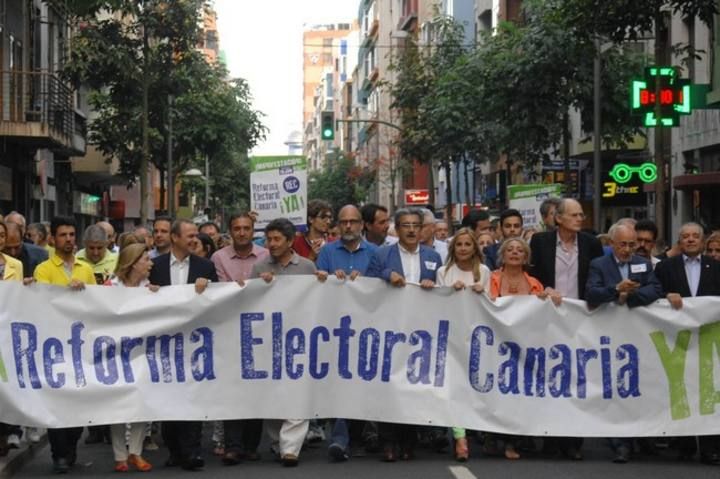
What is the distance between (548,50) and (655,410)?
58.1ft

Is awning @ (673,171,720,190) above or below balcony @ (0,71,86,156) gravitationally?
below

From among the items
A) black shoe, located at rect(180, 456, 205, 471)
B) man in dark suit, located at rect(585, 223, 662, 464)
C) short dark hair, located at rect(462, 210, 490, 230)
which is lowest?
black shoe, located at rect(180, 456, 205, 471)

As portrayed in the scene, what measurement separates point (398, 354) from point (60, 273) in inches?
105

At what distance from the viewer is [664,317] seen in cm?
1106

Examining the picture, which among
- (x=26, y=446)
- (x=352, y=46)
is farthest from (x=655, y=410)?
(x=352, y=46)

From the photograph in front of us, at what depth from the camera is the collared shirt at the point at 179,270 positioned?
444 inches

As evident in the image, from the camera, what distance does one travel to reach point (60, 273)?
1134 cm

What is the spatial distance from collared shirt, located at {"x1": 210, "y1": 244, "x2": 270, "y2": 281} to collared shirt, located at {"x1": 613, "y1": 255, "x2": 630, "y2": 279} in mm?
2847

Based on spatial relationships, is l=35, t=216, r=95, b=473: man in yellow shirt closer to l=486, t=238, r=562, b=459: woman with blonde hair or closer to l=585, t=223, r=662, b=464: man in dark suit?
l=486, t=238, r=562, b=459: woman with blonde hair

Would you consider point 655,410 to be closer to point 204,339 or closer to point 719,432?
point 719,432

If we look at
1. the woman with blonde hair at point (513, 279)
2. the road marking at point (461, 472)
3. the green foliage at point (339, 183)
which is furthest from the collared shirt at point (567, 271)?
the green foliage at point (339, 183)

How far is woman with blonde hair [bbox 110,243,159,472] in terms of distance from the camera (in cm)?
1074

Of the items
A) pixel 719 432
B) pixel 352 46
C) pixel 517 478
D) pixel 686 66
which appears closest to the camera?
pixel 517 478

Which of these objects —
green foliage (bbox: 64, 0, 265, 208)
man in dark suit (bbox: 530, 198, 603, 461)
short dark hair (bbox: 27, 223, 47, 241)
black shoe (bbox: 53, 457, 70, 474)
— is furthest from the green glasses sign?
black shoe (bbox: 53, 457, 70, 474)
